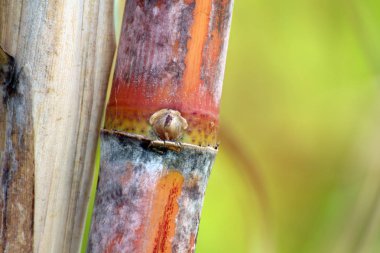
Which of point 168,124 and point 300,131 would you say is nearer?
point 168,124

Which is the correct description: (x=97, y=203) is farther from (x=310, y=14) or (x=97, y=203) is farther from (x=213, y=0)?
(x=310, y=14)

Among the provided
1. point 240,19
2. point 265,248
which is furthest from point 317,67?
point 265,248

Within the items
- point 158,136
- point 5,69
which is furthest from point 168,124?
point 5,69

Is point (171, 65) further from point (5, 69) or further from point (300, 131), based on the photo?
point (300, 131)

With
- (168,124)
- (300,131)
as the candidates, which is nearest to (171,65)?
(168,124)

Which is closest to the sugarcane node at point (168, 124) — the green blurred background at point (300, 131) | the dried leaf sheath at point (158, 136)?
the dried leaf sheath at point (158, 136)

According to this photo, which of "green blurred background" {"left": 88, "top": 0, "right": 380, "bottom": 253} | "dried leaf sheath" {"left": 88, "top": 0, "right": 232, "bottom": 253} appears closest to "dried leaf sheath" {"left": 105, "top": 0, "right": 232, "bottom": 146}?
"dried leaf sheath" {"left": 88, "top": 0, "right": 232, "bottom": 253}
